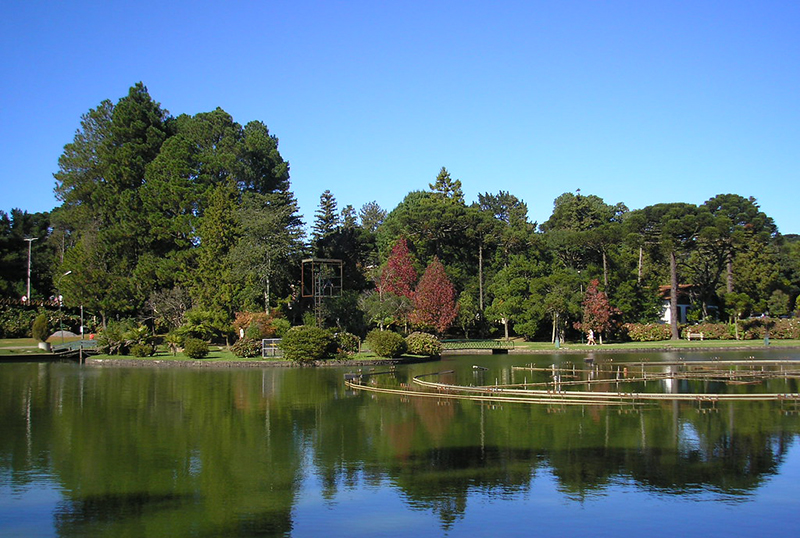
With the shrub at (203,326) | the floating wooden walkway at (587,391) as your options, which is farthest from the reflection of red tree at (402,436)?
the shrub at (203,326)

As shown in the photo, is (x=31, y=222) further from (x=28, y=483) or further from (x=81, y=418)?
(x=28, y=483)

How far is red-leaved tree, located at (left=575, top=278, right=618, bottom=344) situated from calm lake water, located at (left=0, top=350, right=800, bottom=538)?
1257 inches

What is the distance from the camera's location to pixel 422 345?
1805 inches

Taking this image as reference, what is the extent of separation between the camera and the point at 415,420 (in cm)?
2178

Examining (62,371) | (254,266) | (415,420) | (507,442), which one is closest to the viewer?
(507,442)

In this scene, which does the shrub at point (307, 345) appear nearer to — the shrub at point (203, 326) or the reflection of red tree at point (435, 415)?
the shrub at point (203, 326)

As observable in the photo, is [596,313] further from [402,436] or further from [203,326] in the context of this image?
[402,436]

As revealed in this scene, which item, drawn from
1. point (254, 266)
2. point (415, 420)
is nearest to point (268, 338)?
point (254, 266)

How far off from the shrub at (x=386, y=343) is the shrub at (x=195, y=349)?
1026 cm

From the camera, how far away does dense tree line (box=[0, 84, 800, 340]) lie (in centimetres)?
5400

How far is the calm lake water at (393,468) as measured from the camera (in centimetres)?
1225

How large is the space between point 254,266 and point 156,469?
3671 centimetres

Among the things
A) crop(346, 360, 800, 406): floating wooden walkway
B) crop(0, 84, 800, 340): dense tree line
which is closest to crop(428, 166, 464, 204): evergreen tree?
crop(0, 84, 800, 340): dense tree line

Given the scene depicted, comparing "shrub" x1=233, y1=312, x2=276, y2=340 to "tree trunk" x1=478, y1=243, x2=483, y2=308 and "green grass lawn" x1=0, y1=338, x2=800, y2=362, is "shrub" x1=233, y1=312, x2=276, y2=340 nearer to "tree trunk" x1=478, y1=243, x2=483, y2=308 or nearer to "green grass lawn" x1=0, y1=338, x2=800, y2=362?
"green grass lawn" x1=0, y1=338, x2=800, y2=362
